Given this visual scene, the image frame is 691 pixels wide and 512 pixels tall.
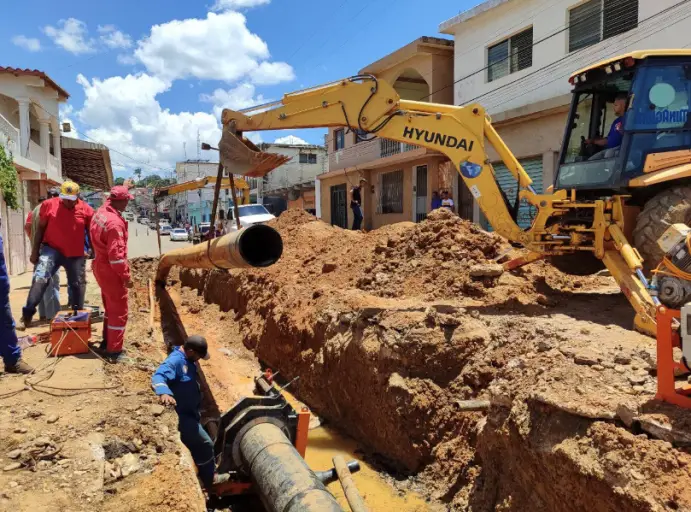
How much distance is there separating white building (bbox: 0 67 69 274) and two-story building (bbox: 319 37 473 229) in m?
10.1

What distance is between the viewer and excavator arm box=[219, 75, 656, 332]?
6.10 meters

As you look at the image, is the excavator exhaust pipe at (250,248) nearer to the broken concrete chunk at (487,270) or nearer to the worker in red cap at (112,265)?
the worker in red cap at (112,265)

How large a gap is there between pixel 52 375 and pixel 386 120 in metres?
4.68

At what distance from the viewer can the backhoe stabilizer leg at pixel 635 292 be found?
198 inches

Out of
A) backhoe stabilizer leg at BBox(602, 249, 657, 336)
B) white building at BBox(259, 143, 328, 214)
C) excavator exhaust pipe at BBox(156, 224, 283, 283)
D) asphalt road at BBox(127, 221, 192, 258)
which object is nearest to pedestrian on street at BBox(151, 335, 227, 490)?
excavator exhaust pipe at BBox(156, 224, 283, 283)

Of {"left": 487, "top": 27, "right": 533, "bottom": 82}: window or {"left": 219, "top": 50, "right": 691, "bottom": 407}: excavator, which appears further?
{"left": 487, "top": 27, "right": 533, "bottom": 82}: window

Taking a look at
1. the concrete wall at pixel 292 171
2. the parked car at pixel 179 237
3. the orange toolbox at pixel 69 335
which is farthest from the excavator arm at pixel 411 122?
the parked car at pixel 179 237

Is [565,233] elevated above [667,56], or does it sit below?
below

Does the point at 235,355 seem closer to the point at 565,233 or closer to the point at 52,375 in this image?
the point at 52,375

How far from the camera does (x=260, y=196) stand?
3688cm

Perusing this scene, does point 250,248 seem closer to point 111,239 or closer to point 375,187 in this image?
point 111,239

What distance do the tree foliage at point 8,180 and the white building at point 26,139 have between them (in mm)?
211

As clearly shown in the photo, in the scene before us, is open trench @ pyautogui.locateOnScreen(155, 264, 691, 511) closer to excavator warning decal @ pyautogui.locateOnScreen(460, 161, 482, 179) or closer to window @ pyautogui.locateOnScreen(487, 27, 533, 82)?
excavator warning decal @ pyautogui.locateOnScreen(460, 161, 482, 179)

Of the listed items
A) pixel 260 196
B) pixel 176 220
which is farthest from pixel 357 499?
pixel 176 220
